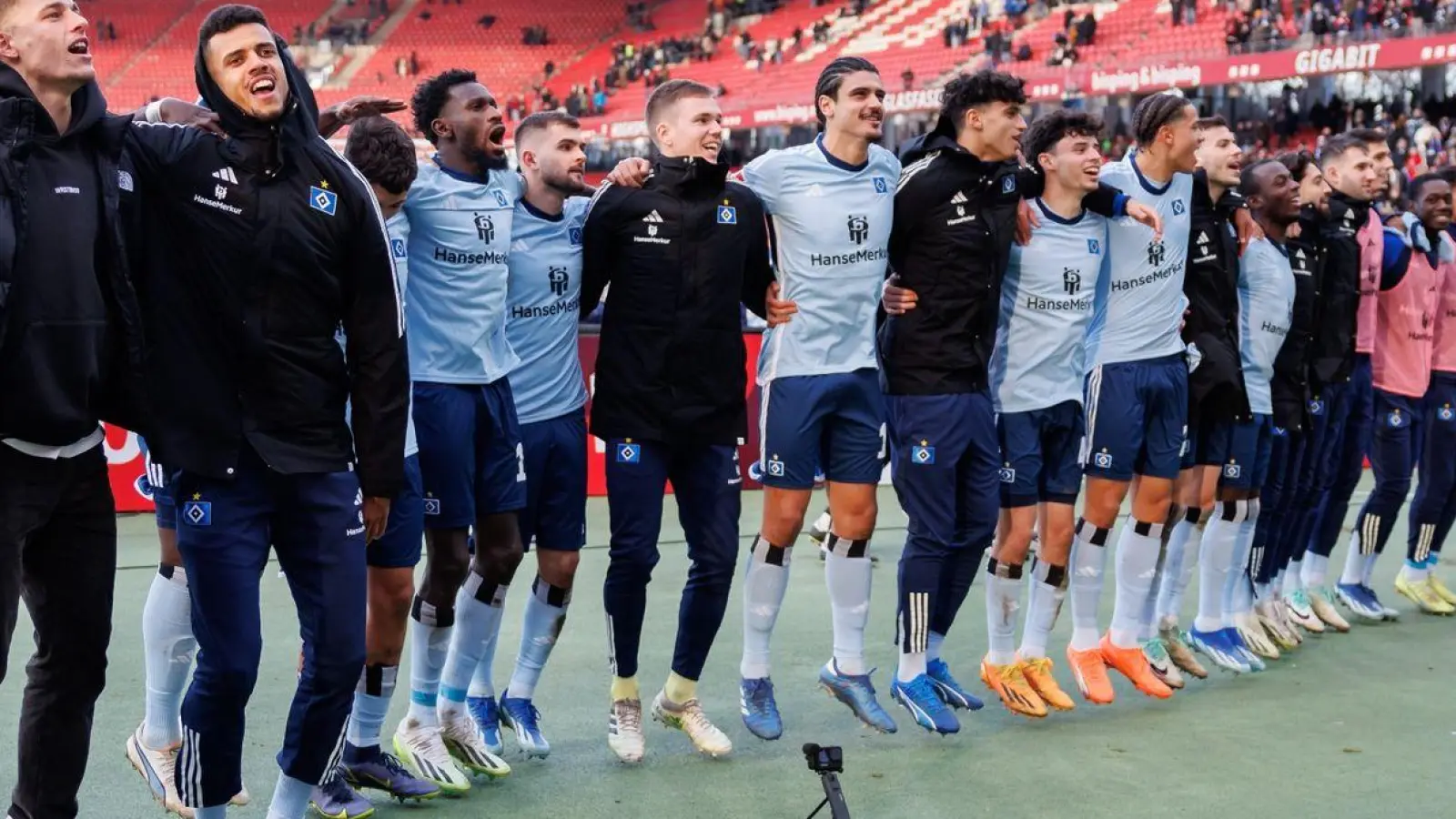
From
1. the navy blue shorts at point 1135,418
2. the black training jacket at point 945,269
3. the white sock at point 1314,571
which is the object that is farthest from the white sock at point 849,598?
the white sock at point 1314,571

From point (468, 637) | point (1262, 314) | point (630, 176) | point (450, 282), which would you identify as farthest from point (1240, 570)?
point (450, 282)

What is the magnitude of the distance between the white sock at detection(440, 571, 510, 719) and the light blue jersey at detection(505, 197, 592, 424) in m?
0.58

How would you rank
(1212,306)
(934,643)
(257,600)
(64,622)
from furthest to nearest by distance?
(1212,306) → (934,643) → (257,600) → (64,622)

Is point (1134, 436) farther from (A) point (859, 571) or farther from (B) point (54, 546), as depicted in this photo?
(B) point (54, 546)

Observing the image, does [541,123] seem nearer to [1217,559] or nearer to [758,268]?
[758,268]

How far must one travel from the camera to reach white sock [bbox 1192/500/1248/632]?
7.20 m

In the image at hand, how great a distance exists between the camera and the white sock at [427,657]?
5.20 meters

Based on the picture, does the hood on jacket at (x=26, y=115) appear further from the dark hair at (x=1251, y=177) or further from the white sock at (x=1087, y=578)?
the dark hair at (x=1251, y=177)

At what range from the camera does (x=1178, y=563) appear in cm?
716

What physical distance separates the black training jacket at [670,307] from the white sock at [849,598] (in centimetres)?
69

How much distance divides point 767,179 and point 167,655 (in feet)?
8.45

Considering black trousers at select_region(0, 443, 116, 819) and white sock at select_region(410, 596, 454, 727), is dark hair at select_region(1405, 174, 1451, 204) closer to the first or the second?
white sock at select_region(410, 596, 454, 727)

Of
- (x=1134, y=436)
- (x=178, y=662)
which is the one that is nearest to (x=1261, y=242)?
(x=1134, y=436)

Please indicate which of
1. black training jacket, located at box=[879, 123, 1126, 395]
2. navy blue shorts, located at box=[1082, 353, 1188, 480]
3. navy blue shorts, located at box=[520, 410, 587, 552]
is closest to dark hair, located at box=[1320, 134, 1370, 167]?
navy blue shorts, located at box=[1082, 353, 1188, 480]
